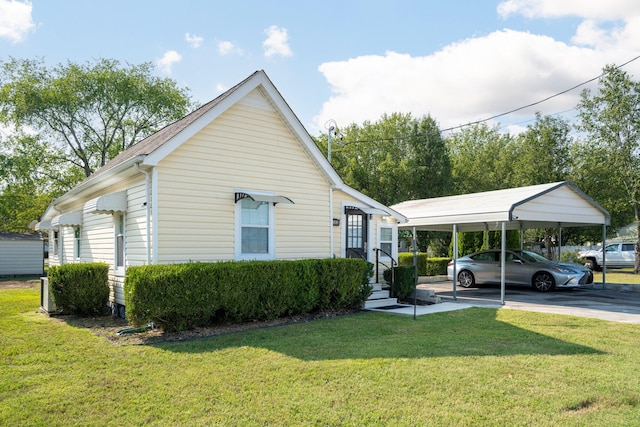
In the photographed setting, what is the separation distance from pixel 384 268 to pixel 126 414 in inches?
381

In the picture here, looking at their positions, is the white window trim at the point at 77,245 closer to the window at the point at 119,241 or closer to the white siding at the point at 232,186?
the window at the point at 119,241

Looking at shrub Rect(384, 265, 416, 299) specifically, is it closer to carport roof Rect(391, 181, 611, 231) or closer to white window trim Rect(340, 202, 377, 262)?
white window trim Rect(340, 202, 377, 262)

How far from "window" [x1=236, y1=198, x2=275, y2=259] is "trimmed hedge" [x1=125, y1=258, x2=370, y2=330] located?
1.09 m

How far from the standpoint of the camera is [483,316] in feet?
32.4

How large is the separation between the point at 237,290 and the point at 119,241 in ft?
12.2

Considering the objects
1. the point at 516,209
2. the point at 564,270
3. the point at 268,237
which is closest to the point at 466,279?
the point at 564,270

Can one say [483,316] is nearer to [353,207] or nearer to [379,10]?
[353,207]

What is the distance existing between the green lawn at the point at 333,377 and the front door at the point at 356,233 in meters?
4.12

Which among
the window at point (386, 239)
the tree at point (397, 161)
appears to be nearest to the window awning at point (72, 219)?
the window at point (386, 239)

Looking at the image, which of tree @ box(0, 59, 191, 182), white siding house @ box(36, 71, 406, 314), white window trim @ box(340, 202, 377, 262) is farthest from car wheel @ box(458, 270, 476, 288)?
tree @ box(0, 59, 191, 182)

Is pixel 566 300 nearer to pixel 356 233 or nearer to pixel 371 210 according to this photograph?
pixel 371 210

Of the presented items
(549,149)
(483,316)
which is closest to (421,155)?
(549,149)

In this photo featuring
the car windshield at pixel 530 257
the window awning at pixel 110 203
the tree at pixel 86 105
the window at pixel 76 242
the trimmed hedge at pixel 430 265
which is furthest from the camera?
the tree at pixel 86 105

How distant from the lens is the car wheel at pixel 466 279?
16.6 meters
